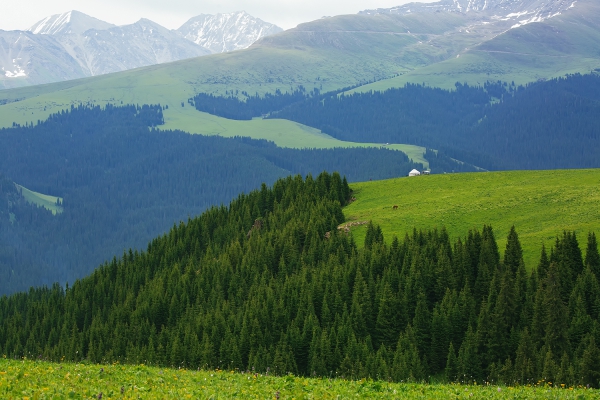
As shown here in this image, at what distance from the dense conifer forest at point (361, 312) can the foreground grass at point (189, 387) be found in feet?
78.2

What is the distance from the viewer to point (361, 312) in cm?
7925

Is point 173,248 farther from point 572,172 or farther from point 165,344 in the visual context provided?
point 572,172

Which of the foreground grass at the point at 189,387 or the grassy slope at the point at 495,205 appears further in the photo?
the grassy slope at the point at 495,205

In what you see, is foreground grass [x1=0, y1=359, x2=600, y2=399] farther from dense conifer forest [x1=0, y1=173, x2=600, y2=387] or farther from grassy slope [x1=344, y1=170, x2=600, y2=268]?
grassy slope [x1=344, y1=170, x2=600, y2=268]

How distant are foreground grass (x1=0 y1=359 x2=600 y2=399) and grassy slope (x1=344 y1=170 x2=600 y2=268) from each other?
5191cm

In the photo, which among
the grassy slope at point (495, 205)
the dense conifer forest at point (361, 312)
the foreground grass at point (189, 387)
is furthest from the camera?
the grassy slope at point (495, 205)

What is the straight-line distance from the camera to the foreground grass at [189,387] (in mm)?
31125

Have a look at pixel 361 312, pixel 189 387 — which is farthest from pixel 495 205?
pixel 189 387

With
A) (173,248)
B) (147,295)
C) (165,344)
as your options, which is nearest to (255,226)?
(173,248)

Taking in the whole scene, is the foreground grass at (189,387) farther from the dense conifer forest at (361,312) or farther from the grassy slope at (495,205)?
the grassy slope at (495,205)

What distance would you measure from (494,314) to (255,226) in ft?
236

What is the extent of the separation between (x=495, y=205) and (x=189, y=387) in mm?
88824

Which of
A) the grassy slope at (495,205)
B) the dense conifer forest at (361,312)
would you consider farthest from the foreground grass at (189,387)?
the grassy slope at (495,205)

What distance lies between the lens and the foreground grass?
1225 inches
